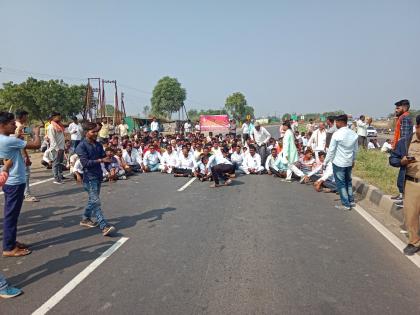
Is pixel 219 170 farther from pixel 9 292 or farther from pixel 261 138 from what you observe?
pixel 9 292

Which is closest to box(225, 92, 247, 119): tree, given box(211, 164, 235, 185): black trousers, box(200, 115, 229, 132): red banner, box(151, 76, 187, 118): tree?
box(151, 76, 187, 118): tree

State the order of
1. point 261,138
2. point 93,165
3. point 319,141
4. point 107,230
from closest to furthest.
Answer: point 107,230
point 93,165
point 319,141
point 261,138

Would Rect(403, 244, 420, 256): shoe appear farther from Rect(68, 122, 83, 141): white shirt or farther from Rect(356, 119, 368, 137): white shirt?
Rect(356, 119, 368, 137): white shirt

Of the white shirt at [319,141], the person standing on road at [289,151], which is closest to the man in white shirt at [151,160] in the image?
the person standing on road at [289,151]

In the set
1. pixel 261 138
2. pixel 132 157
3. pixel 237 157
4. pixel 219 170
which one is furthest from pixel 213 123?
pixel 219 170

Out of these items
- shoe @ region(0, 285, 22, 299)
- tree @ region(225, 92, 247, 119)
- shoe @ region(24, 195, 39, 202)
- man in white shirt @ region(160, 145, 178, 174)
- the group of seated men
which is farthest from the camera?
tree @ region(225, 92, 247, 119)

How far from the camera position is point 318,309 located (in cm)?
311

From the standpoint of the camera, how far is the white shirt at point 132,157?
12.0 m

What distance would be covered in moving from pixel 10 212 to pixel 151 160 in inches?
314

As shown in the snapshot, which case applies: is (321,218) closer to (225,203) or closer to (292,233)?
(292,233)

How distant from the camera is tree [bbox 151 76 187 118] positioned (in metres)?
68.5

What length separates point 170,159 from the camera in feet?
38.8

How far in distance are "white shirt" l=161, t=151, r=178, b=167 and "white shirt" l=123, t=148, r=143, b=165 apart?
2.92 ft

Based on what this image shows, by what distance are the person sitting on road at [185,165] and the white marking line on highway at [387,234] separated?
5822 mm
